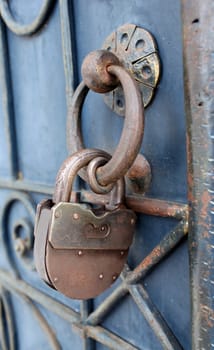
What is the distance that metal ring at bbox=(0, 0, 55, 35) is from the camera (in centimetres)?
67

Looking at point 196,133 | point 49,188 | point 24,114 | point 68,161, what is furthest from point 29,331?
point 196,133

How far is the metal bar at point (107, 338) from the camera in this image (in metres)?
0.62

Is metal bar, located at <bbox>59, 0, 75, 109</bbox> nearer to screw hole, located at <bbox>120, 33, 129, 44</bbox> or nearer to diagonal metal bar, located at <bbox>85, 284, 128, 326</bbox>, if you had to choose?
screw hole, located at <bbox>120, 33, 129, 44</bbox>

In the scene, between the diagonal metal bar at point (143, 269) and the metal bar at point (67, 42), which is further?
the metal bar at point (67, 42)

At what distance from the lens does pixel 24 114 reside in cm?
79

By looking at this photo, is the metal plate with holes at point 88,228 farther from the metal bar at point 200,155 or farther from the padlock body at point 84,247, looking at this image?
the metal bar at point 200,155

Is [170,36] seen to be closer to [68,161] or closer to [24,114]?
[68,161]

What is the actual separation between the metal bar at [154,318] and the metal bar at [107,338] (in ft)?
0.27

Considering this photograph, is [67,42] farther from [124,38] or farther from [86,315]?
[86,315]

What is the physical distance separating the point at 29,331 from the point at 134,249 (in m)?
0.45

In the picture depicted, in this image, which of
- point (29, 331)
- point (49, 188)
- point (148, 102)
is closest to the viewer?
point (148, 102)

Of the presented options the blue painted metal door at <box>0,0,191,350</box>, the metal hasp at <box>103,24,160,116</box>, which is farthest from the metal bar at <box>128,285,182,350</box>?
the metal hasp at <box>103,24,160,116</box>

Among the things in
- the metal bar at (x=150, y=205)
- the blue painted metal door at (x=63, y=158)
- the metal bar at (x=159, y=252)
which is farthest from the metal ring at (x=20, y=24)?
the metal bar at (x=159, y=252)

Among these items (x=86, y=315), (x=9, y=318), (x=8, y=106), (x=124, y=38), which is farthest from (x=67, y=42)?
(x=9, y=318)
